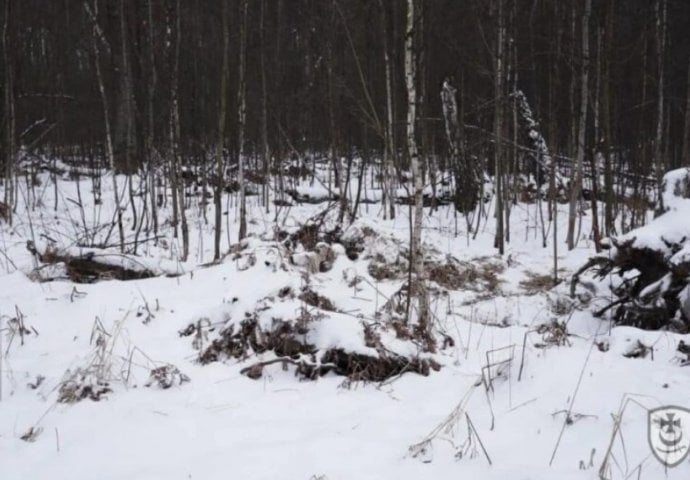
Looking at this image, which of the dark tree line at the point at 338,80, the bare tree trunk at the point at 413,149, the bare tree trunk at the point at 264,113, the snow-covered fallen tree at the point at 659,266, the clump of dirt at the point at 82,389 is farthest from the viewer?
the bare tree trunk at the point at 264,113

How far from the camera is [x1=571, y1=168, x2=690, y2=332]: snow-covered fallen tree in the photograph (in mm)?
4238

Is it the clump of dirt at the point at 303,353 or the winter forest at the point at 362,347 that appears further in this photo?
the clump of dirt at the point at 303,353

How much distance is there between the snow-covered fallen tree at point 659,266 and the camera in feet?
13.9

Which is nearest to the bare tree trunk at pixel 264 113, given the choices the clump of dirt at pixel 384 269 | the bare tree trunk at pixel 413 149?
the clump of dirt at pixel 384 269

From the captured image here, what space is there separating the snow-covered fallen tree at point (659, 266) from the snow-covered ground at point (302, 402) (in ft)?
1.39

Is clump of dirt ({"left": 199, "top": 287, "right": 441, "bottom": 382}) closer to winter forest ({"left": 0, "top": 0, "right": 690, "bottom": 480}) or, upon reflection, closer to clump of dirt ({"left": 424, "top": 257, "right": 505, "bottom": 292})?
winter forest ({"left": 0, "top": 0, "right": 690, "bottom": 480})

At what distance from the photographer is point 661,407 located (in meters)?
2.62

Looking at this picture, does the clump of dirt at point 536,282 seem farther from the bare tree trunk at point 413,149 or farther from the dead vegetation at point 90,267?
the dead vegetation at point 90,267

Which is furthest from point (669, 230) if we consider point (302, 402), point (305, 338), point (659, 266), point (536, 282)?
point (302, 402)

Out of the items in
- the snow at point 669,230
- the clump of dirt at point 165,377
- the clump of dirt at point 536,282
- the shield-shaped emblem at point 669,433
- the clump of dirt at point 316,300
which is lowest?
the clump of dirt at point 536,282

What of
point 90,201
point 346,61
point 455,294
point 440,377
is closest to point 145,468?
point 440,377

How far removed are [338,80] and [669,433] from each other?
1140 cm

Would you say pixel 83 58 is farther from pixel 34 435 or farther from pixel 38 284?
pixel 34 435

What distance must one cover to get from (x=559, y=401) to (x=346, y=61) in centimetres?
1426
